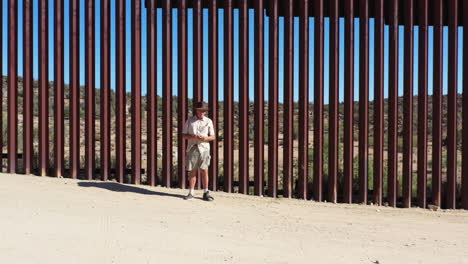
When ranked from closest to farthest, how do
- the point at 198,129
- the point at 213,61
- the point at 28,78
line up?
the point at 198,129, the point at 213,61, the point at 28,78

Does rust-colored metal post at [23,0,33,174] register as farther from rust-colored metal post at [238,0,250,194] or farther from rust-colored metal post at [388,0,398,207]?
rust-colored metal post at [388,0,398,207]

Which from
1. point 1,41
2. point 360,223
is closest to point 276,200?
point 360,223

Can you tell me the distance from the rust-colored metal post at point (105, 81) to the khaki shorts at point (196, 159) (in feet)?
4.83

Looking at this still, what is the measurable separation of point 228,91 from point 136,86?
4.17ft

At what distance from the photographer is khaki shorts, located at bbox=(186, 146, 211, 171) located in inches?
228

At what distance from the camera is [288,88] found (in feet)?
20.8

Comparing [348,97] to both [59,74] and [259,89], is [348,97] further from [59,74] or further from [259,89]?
[59,74]

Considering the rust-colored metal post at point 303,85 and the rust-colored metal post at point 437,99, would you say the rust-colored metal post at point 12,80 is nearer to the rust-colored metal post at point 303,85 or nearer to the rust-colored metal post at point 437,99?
the rust-colored metal post at point 303,85

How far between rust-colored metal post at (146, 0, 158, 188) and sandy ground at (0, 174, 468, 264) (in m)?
0.45

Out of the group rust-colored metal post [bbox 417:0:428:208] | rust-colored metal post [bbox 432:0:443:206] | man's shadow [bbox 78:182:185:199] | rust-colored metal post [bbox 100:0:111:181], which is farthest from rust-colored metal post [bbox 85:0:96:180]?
rust-colored metal post [bbox 432:0:443:206]

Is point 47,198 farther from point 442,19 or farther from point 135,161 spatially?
point 442,19

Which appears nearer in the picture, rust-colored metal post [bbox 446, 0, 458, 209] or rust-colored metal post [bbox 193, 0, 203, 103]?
rust-colored metal post [bbox 446, 0, 458, 209]

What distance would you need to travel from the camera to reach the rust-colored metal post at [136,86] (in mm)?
6531

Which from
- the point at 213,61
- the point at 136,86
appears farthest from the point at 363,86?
the point at 136,86
